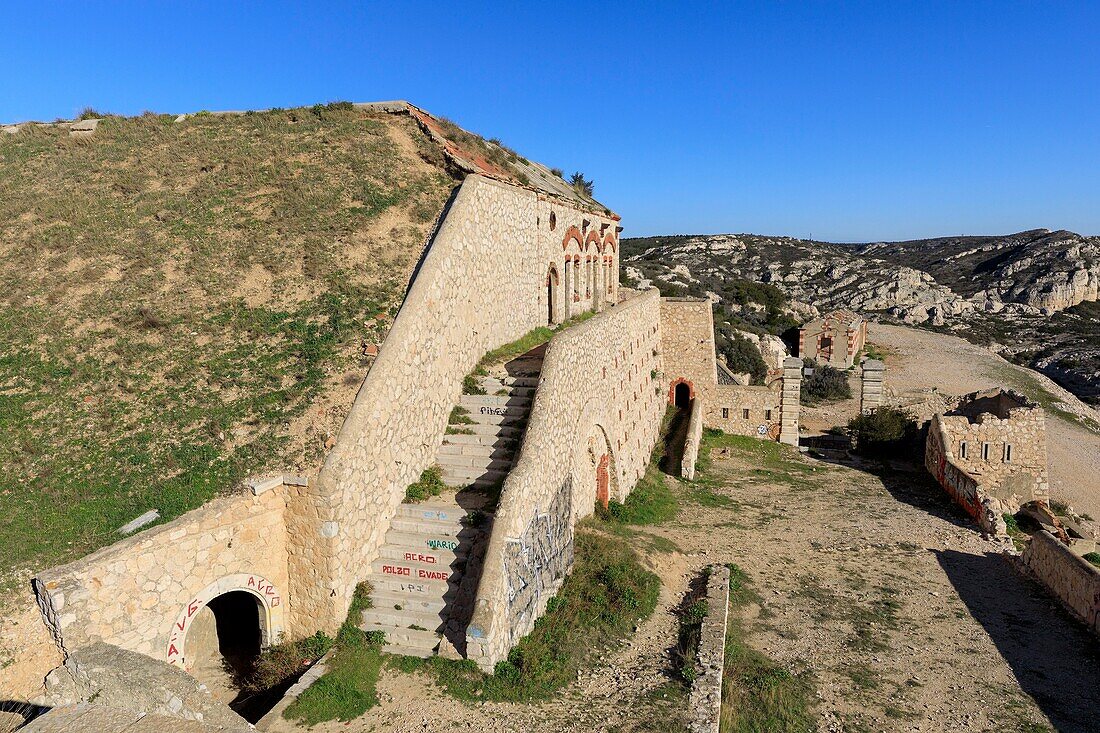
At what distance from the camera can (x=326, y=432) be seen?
8992 millimetres

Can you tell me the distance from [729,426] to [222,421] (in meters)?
20.9

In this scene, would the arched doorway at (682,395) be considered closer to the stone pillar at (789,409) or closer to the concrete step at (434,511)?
the stone pillar at (789,409)

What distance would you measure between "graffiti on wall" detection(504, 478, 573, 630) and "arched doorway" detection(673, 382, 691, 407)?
14.9 meters

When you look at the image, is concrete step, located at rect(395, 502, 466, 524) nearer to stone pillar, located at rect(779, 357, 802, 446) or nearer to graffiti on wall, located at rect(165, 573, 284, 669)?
graffiti on wall, located at rect(165, 573, 284, 669)

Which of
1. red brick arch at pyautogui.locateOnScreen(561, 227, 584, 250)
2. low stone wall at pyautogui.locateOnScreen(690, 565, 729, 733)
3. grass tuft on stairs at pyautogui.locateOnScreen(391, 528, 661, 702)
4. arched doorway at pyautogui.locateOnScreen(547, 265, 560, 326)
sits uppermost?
red brick arch at pyautogui.locateOnScreen(561, 227, 584, 250)

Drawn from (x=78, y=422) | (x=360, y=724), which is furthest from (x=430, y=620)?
(x=78, y=422)

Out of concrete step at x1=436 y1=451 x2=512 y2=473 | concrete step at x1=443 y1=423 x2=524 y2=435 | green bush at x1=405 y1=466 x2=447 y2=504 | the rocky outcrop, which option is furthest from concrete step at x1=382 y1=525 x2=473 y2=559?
the rocky outcrop

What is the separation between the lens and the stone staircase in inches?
338

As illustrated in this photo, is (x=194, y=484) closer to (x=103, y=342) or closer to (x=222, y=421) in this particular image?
(x=222, y=421)

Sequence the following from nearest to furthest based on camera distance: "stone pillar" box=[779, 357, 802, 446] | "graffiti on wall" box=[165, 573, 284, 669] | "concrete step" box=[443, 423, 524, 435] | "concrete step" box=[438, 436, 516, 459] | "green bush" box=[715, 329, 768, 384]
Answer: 1. "graffiti on wall" box=[165, 573, 284, 669]
2. "concrete step" box=[438, 436, 516, 459]
3. "concrete step" box=[443, 423, 524, 435]
4. "stone pillar" box=[779, 357, 802, 446]
5. "green bush" box=[715, 329, 768, 384]

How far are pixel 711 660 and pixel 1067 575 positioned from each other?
859 centimetres

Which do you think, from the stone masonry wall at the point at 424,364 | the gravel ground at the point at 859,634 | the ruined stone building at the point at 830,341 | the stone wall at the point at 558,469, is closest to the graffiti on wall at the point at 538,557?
the stone wall at the point at 558,469

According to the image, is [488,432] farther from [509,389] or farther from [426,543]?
[426,543]

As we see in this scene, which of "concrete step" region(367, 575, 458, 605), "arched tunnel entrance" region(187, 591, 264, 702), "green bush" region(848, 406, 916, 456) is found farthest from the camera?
"green bush" region(848, 406, 916, 456)
